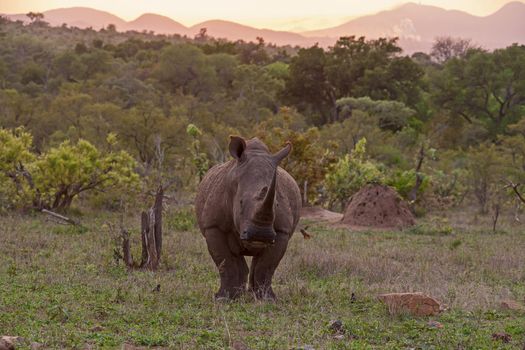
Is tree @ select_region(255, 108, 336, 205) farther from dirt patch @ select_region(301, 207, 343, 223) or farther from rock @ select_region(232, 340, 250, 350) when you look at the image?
rock @ select_region(232, 340, 250, 350)

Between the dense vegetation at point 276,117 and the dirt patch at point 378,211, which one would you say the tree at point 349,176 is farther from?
the dirt patch at point 378,211

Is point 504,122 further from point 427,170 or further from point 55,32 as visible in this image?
point 55,32

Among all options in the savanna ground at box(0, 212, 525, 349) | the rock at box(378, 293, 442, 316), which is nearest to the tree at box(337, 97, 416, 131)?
the savanna ground at box(0, 212, 525, 349)

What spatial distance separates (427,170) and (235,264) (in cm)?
2131

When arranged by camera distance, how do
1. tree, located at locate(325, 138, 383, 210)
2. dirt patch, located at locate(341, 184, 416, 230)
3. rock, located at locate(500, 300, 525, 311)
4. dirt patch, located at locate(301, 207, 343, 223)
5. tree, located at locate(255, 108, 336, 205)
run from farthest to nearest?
tree, located at locate(325, 138, 383, 210) → tree, located at locate(255, 108, 336, 205) → dirt patch, located at locate(301, 207, 343, 223) → dirt patch, located at locate(341, 184, 416, 230) → rock, located at locate(500, 300, 525, 311)

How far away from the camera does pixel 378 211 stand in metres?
19.6

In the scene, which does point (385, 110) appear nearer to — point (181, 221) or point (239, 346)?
point (181, 221)

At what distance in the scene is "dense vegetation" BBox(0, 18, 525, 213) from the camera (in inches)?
853

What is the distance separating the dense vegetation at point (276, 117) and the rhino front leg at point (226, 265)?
10.3m

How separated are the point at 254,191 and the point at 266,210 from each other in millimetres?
524

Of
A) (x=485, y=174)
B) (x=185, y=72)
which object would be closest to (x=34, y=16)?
(x=185, y=72)

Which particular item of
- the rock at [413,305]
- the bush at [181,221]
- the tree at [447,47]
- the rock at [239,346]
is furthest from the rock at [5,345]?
the tree at [447,47]

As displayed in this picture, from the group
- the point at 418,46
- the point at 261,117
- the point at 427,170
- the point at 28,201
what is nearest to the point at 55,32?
the point at 261,117

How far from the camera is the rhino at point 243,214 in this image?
801 centimetres
